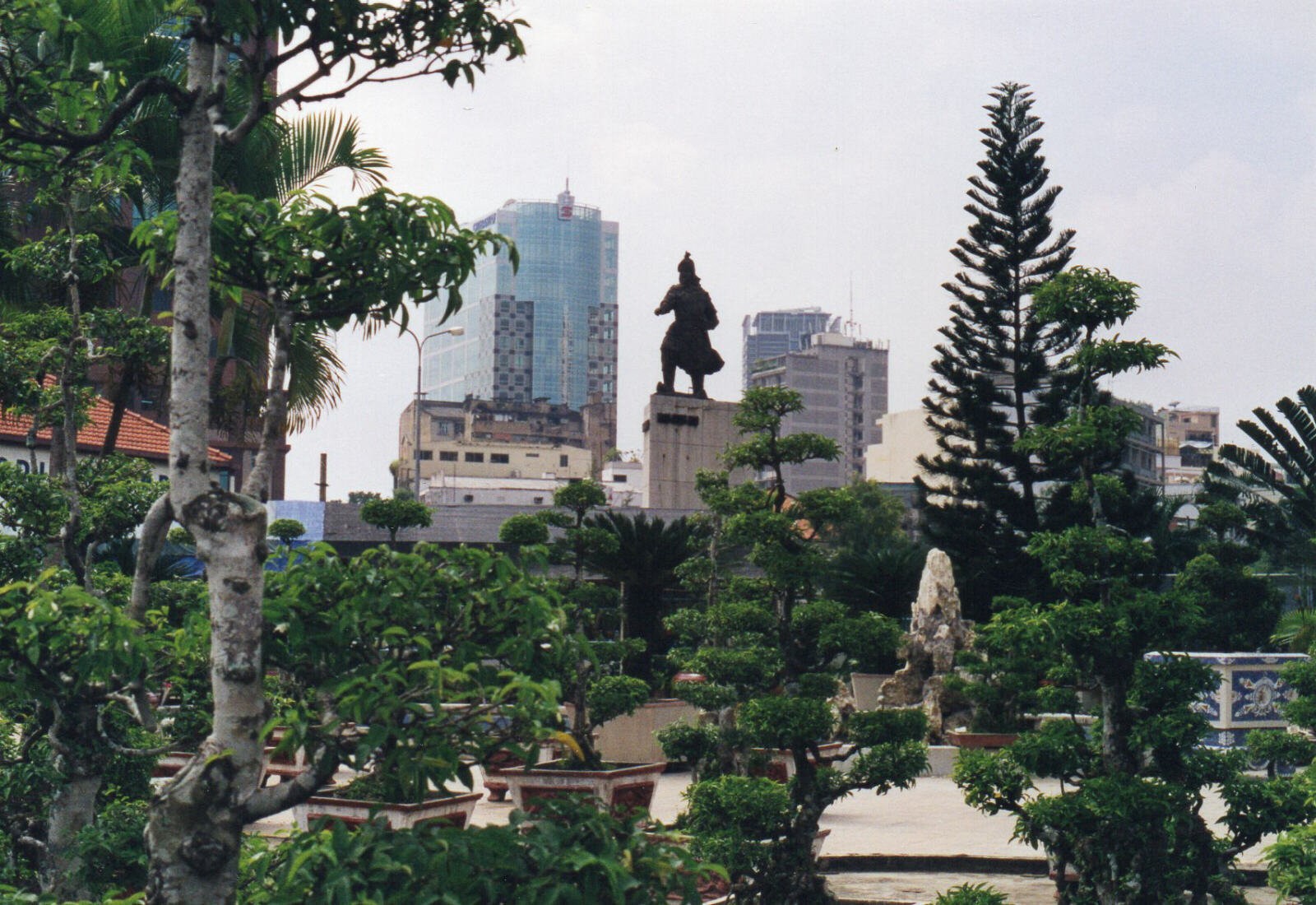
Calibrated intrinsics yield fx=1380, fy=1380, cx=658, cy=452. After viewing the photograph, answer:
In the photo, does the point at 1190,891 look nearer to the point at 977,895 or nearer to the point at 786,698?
the point at 977,895

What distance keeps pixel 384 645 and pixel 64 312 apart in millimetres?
3296

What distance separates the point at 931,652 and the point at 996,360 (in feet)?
27.4

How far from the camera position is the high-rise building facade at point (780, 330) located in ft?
579

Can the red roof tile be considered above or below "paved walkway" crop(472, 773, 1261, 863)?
above

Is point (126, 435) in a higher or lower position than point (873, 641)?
higher

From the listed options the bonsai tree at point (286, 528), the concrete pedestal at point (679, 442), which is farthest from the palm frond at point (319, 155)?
the concrete pedestal at point (679, 442)

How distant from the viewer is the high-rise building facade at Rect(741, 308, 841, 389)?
579 feet

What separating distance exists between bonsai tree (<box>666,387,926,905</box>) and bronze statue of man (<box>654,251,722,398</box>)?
1611 centimetres

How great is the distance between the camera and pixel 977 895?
240 inches

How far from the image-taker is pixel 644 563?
16.6m

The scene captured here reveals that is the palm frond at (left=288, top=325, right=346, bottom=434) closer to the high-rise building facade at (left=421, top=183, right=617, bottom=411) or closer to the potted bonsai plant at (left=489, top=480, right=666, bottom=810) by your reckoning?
the potted bonsai plant at (left=489, top=480, right=666, bottom=810)

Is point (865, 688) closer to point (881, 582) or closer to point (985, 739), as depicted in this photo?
point (881, 582)

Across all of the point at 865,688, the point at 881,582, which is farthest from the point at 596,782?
the point at 881,582

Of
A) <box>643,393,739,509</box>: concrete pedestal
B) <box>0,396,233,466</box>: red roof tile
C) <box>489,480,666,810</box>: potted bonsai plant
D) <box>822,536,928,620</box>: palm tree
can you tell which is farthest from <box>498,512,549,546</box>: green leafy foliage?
<box>643,393,739,509</box>: concrete pedestal
